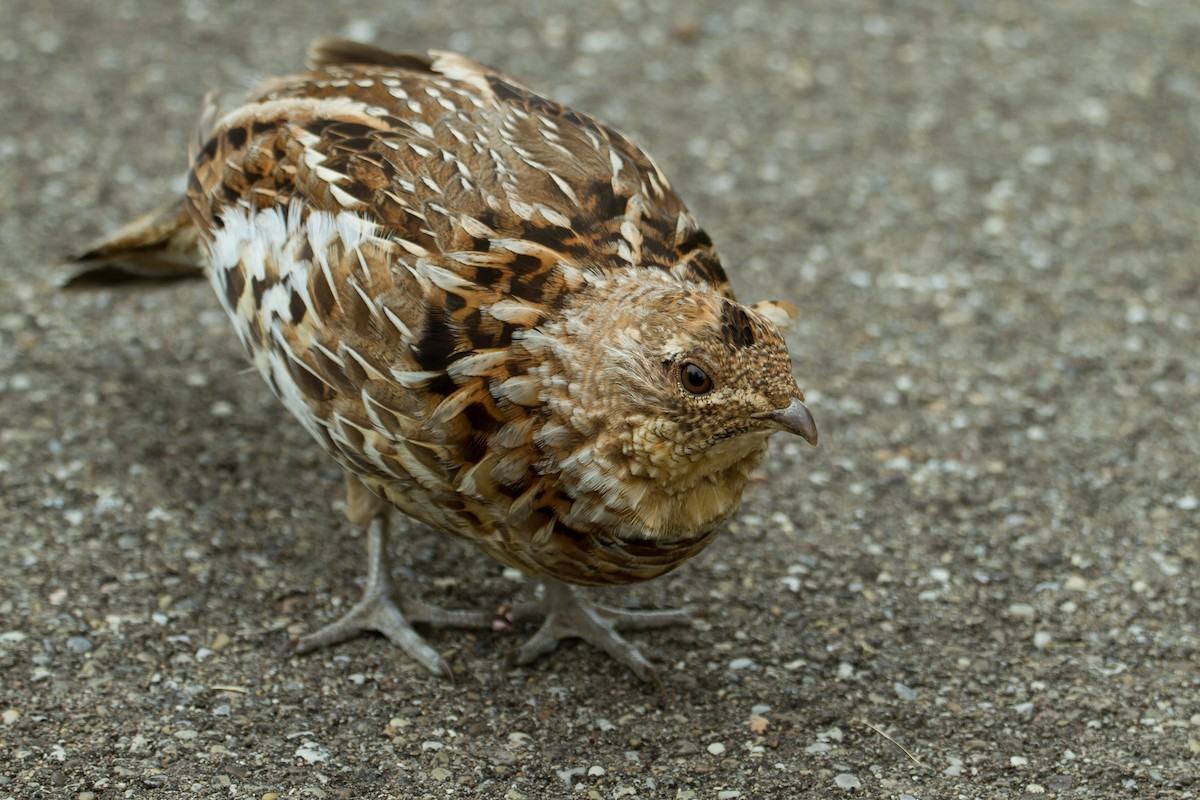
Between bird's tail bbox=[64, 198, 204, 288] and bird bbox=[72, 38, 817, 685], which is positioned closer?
bird bbox=[72, 38, 817, 685]

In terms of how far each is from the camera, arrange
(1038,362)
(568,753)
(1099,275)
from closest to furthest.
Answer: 1. (568,753)
2. (1038,362)
3. (1099,275)

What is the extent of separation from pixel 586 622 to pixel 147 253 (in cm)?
231

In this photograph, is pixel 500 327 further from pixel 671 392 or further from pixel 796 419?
pixel 796 419

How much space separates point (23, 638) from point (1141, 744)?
3663 mm

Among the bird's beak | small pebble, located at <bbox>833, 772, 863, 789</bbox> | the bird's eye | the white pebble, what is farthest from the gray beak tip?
the white pebble

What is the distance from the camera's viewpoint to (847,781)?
416 centimetres

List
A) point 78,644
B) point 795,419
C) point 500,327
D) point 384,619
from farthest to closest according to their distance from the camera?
point 384,619 < point 78,644 < point 500,327 < point 795,419

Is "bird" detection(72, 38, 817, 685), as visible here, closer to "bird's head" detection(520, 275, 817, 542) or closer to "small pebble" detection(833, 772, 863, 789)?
"bird's head" detection(520, 275, 817, 542)

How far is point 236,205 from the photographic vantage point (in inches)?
179

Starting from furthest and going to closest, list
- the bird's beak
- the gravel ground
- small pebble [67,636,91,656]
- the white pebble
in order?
small pebble [67,636,91,656]
the gravel ground
the white pebble
the bird's beak

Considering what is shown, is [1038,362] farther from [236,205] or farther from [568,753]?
[236,205]

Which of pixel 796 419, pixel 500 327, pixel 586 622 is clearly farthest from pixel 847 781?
pixel 500 327

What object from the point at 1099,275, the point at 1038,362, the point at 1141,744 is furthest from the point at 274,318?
the point at 1099,275

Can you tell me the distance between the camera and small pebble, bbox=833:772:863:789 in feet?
13.6
